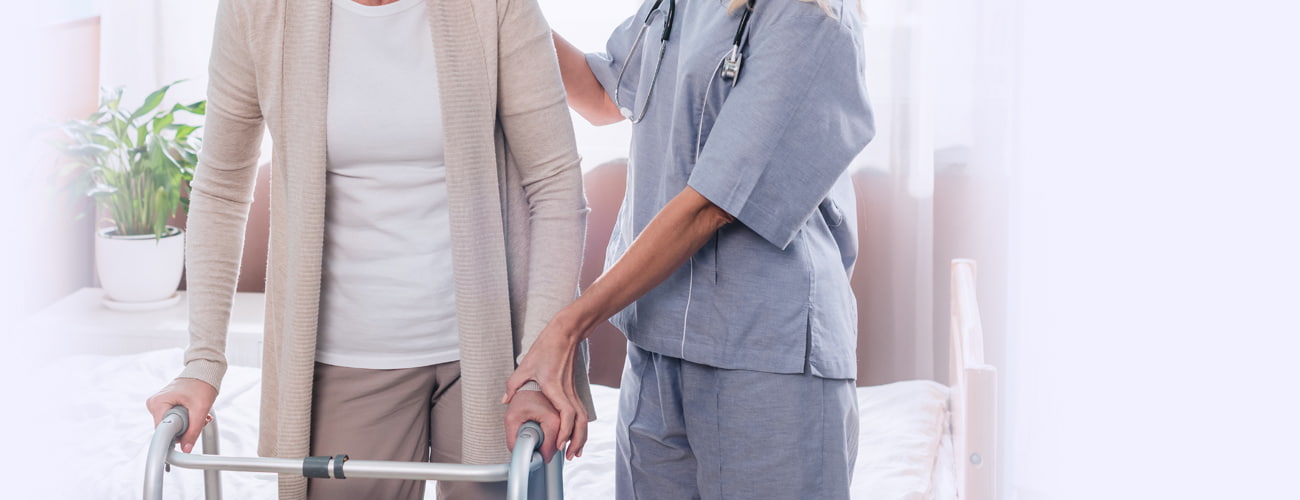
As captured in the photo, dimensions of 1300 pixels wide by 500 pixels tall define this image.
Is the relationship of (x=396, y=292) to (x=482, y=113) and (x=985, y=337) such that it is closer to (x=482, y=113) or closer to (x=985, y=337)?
(x=482, y=113)

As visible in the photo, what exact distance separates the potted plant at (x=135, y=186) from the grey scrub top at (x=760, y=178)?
1908 mm

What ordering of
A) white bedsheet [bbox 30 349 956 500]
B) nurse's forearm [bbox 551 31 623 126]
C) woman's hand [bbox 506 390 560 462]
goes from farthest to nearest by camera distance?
1. white bedsheet [bbox 30 349 956 500]
2. nurse's forearm [bbox 551 31 623 126]
3. woman's hand [bbox 506 390 560 462]

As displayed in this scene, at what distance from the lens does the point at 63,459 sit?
A: 6.56ft

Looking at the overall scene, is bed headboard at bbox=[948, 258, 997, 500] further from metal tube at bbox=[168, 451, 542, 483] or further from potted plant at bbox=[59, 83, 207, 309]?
potted plant at bbox=[59, 83, 207, 309]

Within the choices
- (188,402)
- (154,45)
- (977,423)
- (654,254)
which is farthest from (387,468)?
(154,45)

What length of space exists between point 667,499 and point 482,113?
0.56 meters

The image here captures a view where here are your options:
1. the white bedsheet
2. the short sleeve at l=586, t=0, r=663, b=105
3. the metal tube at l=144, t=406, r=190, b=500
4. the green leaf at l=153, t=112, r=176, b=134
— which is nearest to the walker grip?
the metal tube at l=144, t=406, r=190, b=500

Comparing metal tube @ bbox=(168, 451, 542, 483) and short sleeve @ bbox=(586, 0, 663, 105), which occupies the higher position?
short sleeve @ bbox=(586, 0, 663, 105)

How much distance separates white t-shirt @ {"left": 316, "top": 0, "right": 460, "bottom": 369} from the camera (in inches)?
42.4

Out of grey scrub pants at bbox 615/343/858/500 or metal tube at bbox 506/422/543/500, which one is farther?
grey scrub pants at bbox 615/343/858/500

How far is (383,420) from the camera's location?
1.14m

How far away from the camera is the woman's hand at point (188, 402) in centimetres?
105

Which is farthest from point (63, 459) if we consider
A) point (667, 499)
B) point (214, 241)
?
point (667, 499)

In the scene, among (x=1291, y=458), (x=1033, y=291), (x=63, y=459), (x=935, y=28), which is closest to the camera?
(x=1291, y=458)
